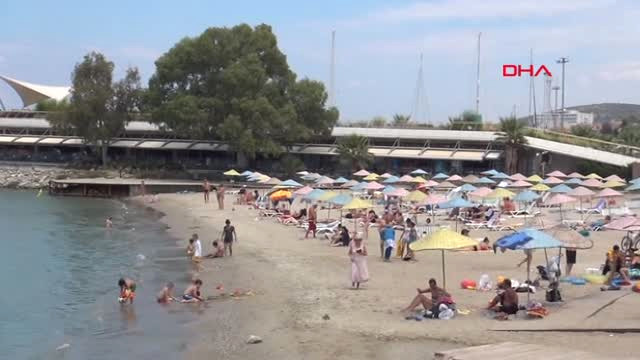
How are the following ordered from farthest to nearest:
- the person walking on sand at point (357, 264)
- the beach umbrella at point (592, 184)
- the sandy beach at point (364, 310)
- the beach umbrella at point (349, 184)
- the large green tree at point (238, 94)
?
the large green tree at point (238, 94)
the beach umbrella at point (349, 184)
the beach umbrella at point (592, 184)
the person walking on sand at point (357, 264)
the sandy beach at point (364, 310)

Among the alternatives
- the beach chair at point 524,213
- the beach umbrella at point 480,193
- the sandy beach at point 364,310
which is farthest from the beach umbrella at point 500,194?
the sandy beach at point 364,310

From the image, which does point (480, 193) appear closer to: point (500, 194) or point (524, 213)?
point (500, 194)

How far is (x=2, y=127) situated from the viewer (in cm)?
8675

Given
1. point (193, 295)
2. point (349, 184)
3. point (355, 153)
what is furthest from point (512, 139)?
point (193, 295)

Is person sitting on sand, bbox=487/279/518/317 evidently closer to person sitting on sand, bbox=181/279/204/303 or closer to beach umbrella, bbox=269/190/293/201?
person sitting on sand, bbox=181/279/204/303

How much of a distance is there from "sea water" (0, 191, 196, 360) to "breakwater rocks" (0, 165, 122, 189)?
24761mm

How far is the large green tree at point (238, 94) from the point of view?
2586 inches

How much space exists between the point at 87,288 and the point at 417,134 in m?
50.0

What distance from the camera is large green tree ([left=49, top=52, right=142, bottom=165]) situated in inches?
2867

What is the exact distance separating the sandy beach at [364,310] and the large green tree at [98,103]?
4753cm

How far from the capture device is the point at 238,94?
66625 millimetres

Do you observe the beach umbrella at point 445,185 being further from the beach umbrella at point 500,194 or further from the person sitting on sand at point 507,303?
the person sitting on sand at point 507,303

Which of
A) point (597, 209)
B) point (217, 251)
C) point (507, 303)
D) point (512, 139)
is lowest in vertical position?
point (217, 251)

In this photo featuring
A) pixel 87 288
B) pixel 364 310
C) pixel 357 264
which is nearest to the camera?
pixel 364 310
